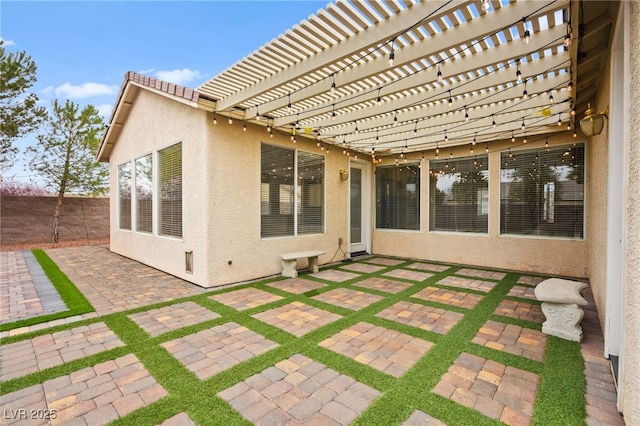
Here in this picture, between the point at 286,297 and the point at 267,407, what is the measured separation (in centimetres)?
267

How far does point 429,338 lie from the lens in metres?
3.30

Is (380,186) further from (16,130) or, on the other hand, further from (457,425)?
(16,130)

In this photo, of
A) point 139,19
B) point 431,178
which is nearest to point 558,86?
point 431,178

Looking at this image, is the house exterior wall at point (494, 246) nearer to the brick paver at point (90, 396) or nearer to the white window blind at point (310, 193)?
the white window blind at point (310, 193)

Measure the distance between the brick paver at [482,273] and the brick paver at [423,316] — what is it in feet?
8.70

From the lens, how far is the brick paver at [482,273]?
618cm

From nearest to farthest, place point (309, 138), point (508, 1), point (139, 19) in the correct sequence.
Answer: point (508, 1)
point (309, 138)
point (139, 19)

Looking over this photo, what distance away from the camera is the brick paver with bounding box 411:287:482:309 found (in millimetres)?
4527

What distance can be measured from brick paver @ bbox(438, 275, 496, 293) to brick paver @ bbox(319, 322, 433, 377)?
2.69m

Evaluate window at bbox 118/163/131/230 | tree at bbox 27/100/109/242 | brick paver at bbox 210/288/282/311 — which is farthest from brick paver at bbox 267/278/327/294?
tree at bbox 27/100/109/242

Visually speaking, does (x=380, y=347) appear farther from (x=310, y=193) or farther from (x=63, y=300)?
(x=63, y=300)

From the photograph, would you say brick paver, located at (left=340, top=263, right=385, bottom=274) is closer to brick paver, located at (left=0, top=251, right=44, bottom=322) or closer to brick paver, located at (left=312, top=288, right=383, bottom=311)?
brick paver, located at (left=312, top=288, right=383, bottom=311)

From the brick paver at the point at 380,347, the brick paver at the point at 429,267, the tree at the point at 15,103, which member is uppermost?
the tree at the point at 15,103

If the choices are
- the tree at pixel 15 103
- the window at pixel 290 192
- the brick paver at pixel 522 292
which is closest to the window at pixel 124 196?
the window at pixel 290 192
